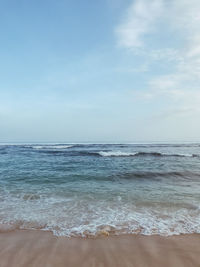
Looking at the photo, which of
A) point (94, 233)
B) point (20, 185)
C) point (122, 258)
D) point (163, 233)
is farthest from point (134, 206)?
point (20, 185)

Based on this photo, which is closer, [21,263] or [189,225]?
[21,263]

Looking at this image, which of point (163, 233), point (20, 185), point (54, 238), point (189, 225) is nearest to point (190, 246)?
point (163, 233)

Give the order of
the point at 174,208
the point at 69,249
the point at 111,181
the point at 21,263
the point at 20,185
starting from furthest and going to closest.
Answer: the point at 111,181, the point at 20,185, the point at 174,208, the point at 69,249, the point at 21,263

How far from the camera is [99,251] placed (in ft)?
9.18

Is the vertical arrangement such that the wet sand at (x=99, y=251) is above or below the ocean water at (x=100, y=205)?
above

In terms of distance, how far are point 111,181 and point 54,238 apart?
191 inches

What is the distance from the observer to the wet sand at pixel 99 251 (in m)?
2.52

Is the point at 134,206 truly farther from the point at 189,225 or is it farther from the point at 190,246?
the point at 190,246

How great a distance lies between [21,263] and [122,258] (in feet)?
5.21

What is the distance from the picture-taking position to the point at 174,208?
4711mm

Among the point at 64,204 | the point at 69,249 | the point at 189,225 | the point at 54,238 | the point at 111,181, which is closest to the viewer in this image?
the point at 69,249

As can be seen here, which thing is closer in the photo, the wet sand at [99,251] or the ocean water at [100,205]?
the wet sand at [99,251]

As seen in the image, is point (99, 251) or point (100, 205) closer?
point (99, 251)

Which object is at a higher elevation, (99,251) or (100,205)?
(99,251)
